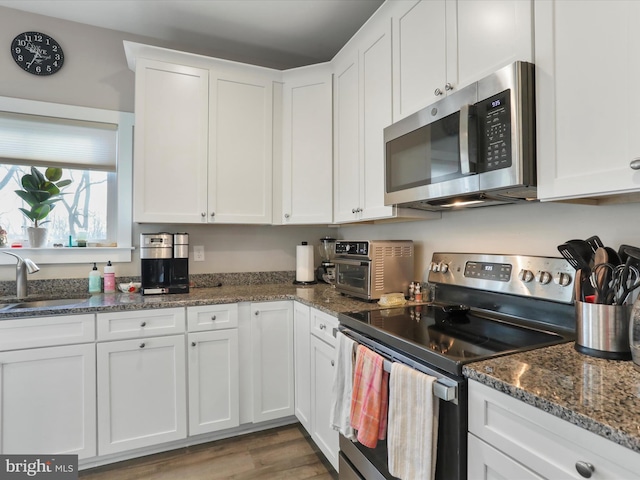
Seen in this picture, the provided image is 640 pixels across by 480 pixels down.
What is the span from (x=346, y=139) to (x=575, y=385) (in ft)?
5.92

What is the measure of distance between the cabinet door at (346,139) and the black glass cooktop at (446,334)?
2.45 ft

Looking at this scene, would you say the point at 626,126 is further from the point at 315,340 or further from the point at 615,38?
the point at 315,340

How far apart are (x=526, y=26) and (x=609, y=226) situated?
28.5 inches

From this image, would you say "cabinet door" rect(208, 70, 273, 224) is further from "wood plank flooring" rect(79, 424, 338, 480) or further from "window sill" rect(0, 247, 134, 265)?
"wood plank flooring" rect(79, 424, 338, 480)

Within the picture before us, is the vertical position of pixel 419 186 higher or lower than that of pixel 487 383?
higher

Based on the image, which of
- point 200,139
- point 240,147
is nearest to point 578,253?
point 240,147

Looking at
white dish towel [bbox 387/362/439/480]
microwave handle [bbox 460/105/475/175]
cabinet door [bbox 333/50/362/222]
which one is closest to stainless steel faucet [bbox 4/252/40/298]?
cabinet door [bbox 333/50/362/222]

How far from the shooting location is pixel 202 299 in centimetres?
210

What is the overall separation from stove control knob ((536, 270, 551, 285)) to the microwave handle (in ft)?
1.58

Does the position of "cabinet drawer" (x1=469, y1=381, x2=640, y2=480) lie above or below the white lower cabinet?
above

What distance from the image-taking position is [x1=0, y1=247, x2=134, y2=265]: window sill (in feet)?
7.38

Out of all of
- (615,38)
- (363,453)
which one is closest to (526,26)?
(615,38)

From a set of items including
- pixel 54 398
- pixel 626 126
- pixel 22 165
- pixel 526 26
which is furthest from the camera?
pixel 22 165

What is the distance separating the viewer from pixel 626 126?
35.2 inches
